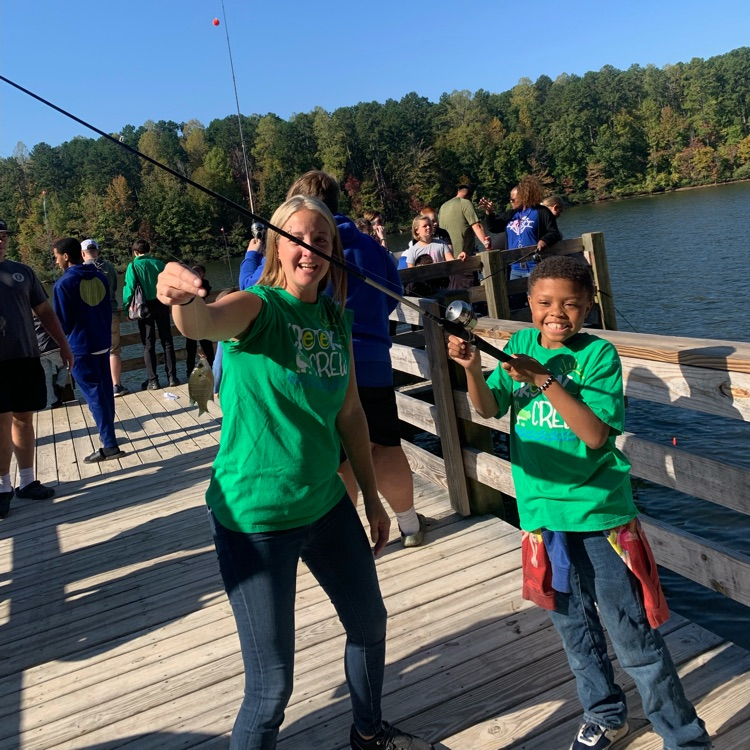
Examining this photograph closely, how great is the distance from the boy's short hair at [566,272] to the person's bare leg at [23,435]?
4483mm

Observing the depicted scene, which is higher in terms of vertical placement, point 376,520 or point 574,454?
point 574,454

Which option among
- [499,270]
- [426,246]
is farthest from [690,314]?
[426,246]

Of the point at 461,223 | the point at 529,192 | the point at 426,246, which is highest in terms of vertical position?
the point at 529,192

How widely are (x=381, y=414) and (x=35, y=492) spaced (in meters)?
3.38

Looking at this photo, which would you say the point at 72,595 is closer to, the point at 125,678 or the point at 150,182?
the point at 125,678

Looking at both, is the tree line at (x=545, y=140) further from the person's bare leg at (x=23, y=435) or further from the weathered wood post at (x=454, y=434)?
the weathered wood post at (x=454, y=434)

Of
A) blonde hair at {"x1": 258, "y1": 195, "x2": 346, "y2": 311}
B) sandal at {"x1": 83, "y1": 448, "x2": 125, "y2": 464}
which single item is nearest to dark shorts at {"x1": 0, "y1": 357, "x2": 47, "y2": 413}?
sandal at {"x1": 83, "y1": 448, "x2": 125, "y2": 464}

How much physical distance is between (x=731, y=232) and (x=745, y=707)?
2956 cm

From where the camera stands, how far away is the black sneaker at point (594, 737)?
7.89ft

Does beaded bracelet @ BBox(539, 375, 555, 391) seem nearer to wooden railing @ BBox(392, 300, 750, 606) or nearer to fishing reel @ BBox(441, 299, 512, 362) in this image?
fishing reel @ BBox(441, 299, 512, 362)

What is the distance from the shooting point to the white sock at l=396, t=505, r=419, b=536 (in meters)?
4.17

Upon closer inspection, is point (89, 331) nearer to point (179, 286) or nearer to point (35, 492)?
point (35, 492)

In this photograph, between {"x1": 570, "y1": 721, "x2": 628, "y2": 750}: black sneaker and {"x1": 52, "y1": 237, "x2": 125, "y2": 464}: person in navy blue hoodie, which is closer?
{"x1": 570, "y1": 721, "x2": 628, "y2": 750}: black sneaker

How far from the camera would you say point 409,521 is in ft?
A: 13.7
